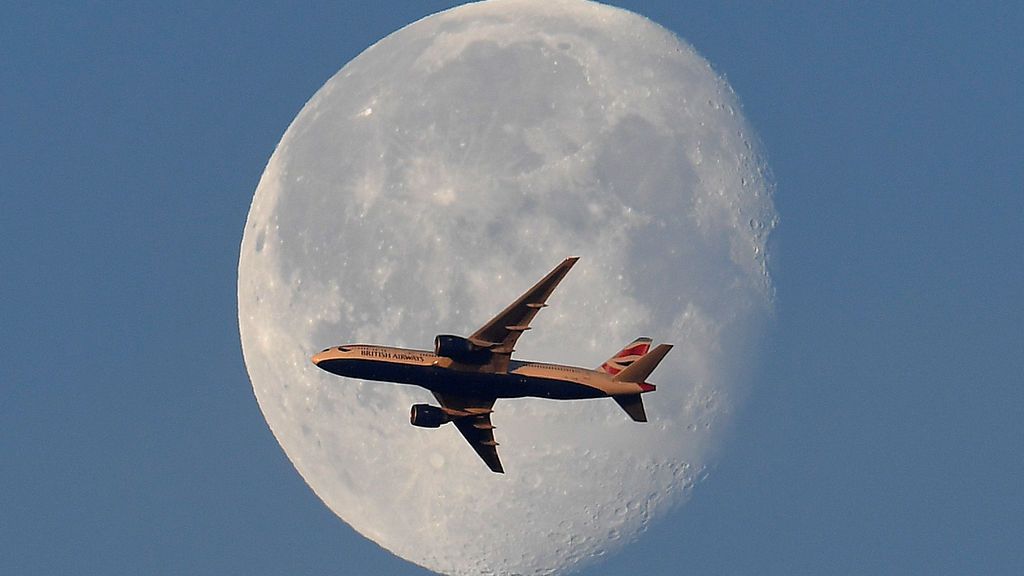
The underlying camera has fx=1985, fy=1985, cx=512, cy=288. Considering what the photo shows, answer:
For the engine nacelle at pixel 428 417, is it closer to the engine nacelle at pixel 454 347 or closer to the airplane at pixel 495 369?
the airplane at pixel 495 369

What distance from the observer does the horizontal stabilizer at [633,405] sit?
120500 millimetres

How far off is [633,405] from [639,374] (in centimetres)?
206

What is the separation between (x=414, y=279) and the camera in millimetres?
117375

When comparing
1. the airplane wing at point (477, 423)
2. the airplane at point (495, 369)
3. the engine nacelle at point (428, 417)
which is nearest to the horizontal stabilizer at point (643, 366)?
the airplane at point (495, 369)

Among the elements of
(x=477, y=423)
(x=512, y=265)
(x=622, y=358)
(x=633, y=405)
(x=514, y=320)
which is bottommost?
(x=477, y=423)

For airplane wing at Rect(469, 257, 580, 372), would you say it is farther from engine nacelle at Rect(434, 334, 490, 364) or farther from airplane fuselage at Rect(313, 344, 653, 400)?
airplane fuselage at Rect(313, 344, 653, 400)

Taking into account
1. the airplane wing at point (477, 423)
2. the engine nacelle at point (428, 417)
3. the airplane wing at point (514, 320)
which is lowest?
the engine nacelle at point (428, 417)

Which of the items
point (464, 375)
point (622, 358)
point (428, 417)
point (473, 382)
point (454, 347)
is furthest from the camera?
point (473, 382)

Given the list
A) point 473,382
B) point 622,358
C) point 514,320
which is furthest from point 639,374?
point 473,382

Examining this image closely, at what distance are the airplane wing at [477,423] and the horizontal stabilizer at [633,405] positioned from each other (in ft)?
26.6

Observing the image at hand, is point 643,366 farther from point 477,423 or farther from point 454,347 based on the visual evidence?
point 454,347

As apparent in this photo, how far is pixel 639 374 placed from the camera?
12031 centimetres

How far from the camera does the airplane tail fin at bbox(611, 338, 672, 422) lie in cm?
12000

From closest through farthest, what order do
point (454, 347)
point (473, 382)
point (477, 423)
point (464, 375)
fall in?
point (454, 347) < point (464, 375) < point (473, 382) < point (477, 423)
